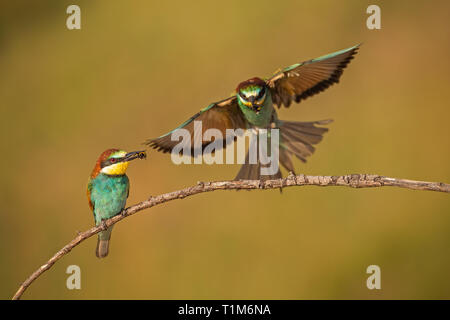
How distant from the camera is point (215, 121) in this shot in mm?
1989

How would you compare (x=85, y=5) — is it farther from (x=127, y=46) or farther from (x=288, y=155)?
(x=288, y=155)

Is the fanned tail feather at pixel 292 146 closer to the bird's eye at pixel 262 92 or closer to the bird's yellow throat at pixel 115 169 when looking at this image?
the bird's eye at pixel 262 92

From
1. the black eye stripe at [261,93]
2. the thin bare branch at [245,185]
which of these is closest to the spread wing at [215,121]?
the black eye stripe at [261,93]

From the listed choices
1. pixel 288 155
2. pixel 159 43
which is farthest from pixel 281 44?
pixel 288 155

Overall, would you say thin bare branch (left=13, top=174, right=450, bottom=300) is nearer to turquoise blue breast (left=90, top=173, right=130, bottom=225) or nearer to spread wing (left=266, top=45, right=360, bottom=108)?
turquoise blue breast (left=90, top=173, right=130, bottom=225)

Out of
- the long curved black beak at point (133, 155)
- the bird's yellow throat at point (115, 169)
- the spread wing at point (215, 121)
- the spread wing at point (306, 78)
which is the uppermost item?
the spread wing at point (306, 78)

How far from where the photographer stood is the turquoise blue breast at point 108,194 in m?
1.90

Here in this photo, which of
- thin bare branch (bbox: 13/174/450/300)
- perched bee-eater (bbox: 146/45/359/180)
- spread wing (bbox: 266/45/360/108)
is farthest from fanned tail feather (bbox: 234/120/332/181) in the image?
thin bare branch (bbox: 13/174/450/300)

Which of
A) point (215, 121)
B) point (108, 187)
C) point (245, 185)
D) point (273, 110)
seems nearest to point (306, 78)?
point (273, 110)

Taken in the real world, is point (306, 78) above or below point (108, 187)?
above

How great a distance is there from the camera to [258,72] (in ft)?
11.9

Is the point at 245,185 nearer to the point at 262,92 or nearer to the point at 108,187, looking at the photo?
the point at 262,92

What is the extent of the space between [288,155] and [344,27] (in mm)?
2160

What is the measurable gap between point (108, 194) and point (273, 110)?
743mm
